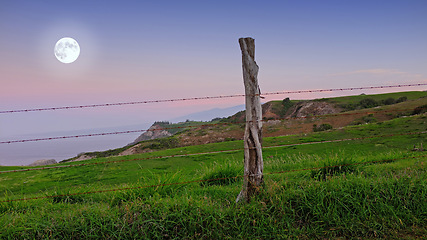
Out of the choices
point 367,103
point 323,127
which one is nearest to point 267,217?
point 323,127

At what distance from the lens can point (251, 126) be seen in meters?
4.68

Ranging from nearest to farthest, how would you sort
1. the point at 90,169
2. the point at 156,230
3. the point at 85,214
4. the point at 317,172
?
1. the point at 156,230
2. the point at 85,214
3. the point at 317,172
4. the point at 90,169

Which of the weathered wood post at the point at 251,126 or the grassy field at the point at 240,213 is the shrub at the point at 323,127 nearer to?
the grassy field at the point at 240,213

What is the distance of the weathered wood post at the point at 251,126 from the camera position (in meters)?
4.64

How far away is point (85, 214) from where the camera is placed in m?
4.34

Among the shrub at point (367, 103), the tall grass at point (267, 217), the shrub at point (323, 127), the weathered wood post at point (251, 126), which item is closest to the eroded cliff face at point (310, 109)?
the shrub at point (367, 103)

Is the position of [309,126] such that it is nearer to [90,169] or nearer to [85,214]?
[90,169]

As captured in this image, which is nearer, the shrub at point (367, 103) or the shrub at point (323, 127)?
the shrub at point (323, 127)

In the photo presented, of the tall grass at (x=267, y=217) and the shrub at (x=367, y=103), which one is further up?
the shrub at (x=367, y=103)

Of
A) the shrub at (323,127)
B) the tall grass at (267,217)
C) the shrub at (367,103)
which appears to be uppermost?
the shrub at (367,103)

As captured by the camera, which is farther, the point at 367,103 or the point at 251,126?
the point at 367,103

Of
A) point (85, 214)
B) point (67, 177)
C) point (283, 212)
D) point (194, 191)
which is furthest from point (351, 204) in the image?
point (67, 177)

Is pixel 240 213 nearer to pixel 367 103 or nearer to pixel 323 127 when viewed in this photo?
pixel 323 127

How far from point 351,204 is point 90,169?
933 centimetres
